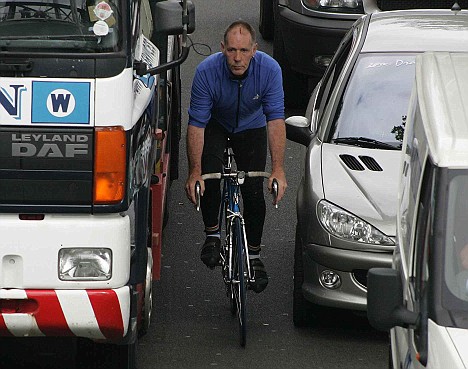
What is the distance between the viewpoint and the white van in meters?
4.98

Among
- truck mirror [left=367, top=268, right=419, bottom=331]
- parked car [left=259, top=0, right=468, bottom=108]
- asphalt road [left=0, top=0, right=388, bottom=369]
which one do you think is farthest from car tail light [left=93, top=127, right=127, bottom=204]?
parked car [left=259, top=0, right=468, bottom=108]

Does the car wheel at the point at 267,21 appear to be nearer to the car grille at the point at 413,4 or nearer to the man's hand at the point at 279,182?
the car grille at the point at 413,4

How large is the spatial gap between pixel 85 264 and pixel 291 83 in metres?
8.72

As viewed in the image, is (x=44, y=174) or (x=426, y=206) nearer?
(x=426, y=206)

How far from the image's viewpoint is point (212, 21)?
1938 centimetres

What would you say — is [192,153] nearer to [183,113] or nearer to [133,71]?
[133,71]

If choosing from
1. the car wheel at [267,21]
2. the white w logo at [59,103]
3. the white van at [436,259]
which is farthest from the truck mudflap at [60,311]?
the car wheel at [267,21]

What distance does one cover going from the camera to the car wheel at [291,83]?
15.2 meters

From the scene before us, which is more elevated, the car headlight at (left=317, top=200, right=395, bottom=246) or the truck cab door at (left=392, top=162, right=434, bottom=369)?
the truck cab door at (left=392, top=162, right=434, bottom=369)

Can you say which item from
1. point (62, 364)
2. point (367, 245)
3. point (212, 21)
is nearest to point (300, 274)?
point (367, 245)

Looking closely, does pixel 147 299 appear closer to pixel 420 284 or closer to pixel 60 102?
pixel 60 102

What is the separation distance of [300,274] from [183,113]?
686 cm

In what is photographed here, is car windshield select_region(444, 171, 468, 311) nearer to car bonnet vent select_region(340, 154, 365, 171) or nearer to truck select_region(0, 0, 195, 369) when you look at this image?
truck select_region(0, 0, 195, 369)

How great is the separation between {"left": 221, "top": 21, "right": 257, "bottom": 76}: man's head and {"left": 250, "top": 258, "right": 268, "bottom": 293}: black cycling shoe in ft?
3.92
